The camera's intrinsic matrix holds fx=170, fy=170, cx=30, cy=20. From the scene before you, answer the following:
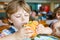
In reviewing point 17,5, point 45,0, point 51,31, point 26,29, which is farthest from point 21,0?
point 45,0

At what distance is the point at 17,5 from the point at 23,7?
2 cm

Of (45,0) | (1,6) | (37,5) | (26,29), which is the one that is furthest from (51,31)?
(37,5)

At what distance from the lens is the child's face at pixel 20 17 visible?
59 centimetres

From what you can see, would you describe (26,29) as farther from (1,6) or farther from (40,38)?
(1,6)

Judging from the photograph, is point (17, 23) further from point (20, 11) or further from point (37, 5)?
point (37, 5)

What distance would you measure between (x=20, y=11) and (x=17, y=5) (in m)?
0.03

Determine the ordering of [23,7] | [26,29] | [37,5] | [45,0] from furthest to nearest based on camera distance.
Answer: [37,5] → [45,0] → [23,7] → [26,29]

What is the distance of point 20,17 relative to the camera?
1.95 feet

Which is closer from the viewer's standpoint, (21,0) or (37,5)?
(21,0)

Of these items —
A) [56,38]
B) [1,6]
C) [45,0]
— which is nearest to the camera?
[56,38]

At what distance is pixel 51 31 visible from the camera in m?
0.62

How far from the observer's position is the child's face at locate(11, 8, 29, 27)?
1.94 ft

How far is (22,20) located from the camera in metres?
0.59

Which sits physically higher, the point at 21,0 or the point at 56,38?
the point at 21,0
